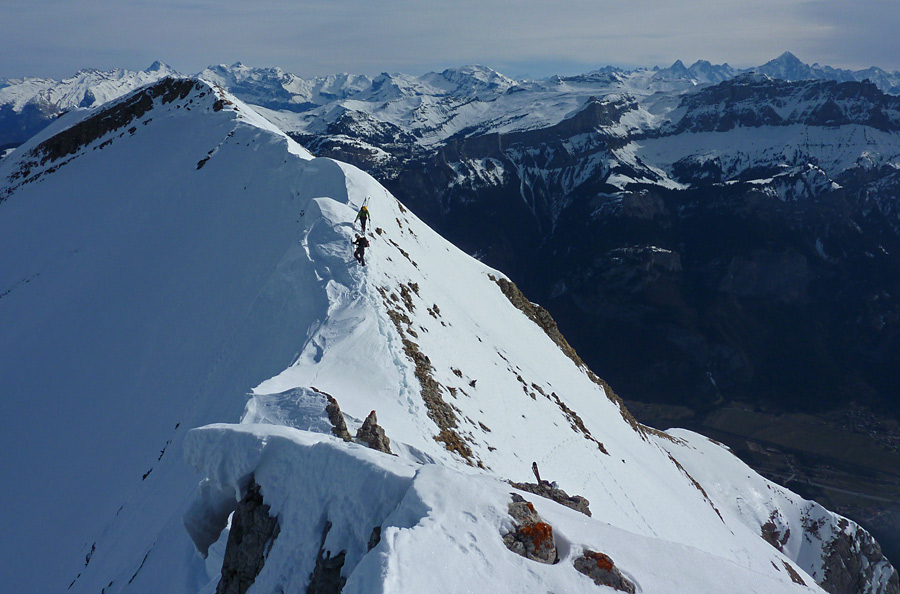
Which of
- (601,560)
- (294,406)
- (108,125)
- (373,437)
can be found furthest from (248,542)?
(108,125)

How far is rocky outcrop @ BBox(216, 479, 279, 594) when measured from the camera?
33.9 feet

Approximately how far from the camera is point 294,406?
15531mm

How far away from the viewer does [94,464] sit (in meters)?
24.2

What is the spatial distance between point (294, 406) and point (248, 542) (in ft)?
17.3

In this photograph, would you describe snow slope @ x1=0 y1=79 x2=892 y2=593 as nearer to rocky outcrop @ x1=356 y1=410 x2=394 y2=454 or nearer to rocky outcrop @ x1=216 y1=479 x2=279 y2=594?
rocky outcrop @ x1=216 y1=479 x2=279 y2=594

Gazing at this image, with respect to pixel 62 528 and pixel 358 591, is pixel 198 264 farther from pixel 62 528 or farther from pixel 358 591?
pixel 358 591

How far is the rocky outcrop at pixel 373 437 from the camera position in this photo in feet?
45.8

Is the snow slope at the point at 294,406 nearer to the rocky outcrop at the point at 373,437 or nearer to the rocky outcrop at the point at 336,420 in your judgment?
the rocky outcrop at the point at 336,420


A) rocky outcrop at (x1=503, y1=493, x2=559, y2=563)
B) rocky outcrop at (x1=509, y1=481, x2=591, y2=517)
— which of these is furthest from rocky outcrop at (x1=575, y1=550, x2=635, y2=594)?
rocky outcrop at (x1=509, y1=481, x2=591, y2=517)

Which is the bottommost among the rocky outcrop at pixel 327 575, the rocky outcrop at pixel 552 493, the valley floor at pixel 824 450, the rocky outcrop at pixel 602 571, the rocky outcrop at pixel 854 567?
the valley floor at pixel 824 450

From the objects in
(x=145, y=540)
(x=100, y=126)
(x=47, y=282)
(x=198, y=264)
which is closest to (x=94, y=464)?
(x=145, y=540)

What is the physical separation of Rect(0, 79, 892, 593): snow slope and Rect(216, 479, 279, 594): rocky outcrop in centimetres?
42

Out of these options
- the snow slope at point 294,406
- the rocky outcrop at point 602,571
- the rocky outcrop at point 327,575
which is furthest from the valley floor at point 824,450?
the rocky outcrop at point 327,575

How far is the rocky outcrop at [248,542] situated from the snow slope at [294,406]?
16.6 inches
